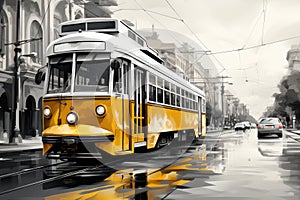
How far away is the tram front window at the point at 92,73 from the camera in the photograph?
12586 mm

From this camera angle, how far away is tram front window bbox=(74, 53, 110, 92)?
41.3 feet

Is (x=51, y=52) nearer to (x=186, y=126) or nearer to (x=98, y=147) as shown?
(x=98, y=147)

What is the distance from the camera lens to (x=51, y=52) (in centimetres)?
1330

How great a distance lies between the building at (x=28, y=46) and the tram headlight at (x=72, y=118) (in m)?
19.6

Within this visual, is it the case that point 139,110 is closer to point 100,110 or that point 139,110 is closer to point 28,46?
point 100,110

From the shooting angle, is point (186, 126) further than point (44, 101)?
Yes

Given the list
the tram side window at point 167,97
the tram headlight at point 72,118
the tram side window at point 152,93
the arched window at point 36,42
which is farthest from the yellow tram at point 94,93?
the arched window at point 36,42

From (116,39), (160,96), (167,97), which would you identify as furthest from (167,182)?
(167,97)

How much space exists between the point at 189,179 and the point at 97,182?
80.2 inches

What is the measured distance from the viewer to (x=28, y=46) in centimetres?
3600

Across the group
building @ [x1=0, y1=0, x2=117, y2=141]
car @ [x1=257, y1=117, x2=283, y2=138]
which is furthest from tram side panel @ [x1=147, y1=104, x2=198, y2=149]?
car @ [x1=257, y1=117, x2=283, y2=138]

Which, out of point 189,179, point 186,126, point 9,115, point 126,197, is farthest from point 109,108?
point 9,115

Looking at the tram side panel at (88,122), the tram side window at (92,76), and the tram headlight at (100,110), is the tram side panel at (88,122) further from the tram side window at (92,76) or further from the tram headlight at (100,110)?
the tram side window at (92,76)

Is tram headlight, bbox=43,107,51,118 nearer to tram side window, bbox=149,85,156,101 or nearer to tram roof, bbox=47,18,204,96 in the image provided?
tram roof, bbox=47,18,204,96
